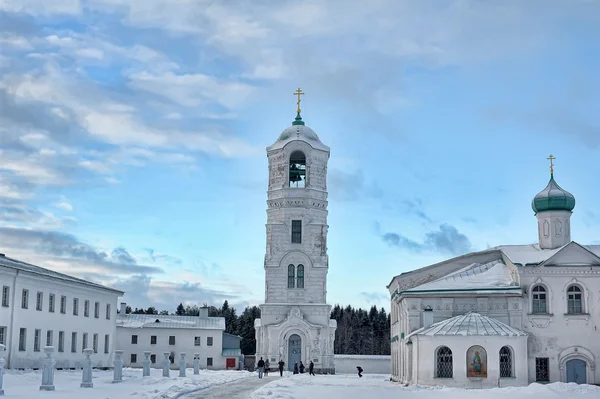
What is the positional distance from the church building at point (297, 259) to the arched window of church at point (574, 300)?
841 inches

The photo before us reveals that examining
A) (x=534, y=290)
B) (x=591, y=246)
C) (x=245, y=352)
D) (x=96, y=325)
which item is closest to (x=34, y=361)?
(x=96, y=325)

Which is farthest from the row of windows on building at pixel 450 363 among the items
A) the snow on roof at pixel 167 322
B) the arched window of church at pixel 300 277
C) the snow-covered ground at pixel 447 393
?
the snow on roof at pixel 167 322

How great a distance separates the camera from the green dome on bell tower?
132ft

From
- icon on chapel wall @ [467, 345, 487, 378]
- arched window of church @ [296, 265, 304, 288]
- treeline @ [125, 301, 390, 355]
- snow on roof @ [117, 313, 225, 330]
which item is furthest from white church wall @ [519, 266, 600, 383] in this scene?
treeline @ [125, 301, 390, 355]

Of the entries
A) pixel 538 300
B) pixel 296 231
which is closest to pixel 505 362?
pixel 538 300

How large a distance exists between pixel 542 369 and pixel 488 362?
3.53m

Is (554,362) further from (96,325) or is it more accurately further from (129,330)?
(129,330)

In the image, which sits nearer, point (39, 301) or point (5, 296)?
point (5, 296)

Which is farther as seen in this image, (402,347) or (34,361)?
(402,347)

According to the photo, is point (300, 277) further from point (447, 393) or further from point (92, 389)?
point (92, 389)

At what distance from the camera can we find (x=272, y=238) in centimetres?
5634

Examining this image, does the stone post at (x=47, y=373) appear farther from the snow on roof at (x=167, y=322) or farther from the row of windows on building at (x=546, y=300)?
the snow on roof at (x=167, y=322)

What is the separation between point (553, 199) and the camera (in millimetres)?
40406

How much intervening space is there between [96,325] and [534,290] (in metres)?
25.3
